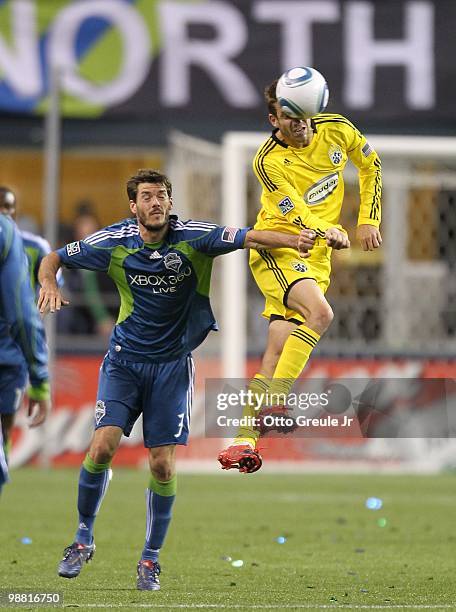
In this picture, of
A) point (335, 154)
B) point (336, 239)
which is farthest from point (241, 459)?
point (335, 154)

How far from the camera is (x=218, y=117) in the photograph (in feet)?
66.7

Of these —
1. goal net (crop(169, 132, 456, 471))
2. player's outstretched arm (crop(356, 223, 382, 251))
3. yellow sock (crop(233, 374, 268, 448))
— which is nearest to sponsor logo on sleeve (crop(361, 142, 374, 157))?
player's outstretched arm (crop(356, 223, 382, 251))

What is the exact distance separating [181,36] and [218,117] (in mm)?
1079

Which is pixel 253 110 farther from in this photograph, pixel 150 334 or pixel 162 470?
pixel 162 470

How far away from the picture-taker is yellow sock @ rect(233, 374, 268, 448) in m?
9.88

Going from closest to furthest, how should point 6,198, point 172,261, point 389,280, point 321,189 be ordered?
point 172,261 < point 321,189 < point 6,198 < point 389,280

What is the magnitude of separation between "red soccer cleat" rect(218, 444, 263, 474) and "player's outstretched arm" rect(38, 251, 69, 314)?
1.29 meters

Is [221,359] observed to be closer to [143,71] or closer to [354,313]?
[354,313]

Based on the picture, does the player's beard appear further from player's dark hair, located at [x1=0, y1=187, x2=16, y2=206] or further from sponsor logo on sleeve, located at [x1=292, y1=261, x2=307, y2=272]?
player's dark hair, located at [x1=0, y1=187, x2=16, y2=206]

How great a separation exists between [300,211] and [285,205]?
0.12 m

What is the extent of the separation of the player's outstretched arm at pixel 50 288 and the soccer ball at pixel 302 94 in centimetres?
164

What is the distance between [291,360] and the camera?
33.1ft

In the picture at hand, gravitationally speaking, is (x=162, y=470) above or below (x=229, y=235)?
below

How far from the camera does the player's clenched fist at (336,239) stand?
9.31 meters
